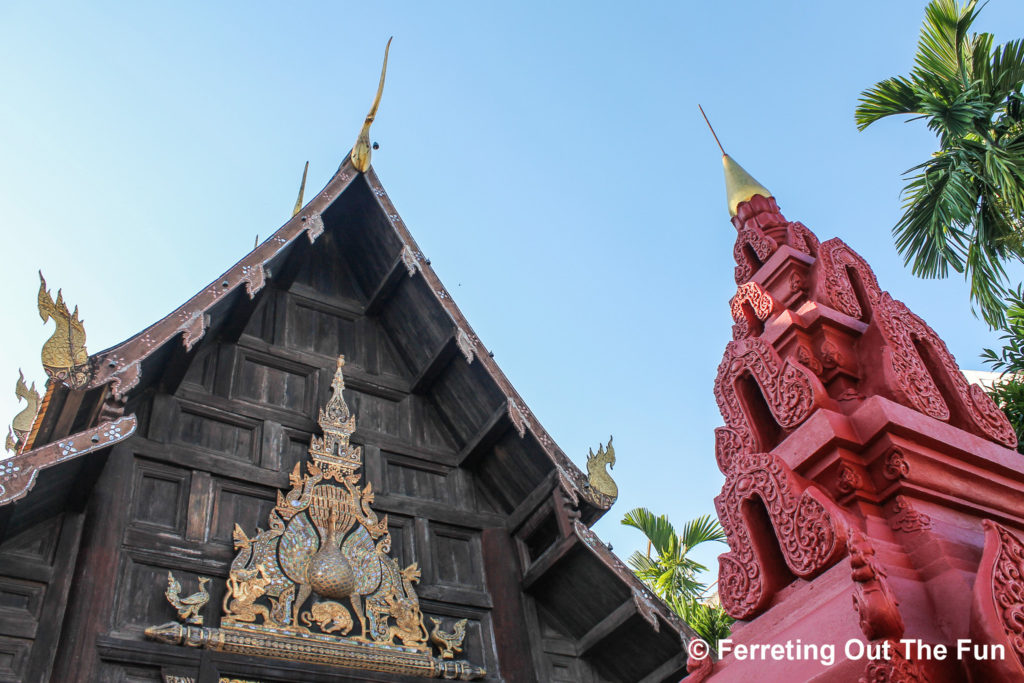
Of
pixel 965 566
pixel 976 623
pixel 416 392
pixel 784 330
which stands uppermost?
pixel 416 392

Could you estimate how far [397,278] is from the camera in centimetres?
772

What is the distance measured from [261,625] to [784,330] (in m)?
3.84

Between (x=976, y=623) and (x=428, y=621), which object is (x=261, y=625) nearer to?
(x=428, y=621)

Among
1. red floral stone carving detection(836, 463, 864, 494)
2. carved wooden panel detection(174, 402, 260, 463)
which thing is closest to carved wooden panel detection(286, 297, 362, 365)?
carved wooden panel detection(174, 402, 260, 463)

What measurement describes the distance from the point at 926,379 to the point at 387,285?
17.0 feet

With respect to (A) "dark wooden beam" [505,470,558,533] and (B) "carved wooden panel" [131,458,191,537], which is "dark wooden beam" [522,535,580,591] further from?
(B) "carved wooden panel" [131,458,191,537]

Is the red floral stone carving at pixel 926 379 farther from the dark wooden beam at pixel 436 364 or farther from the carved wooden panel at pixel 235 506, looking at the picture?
the carved wooden panel at pixel 235 506

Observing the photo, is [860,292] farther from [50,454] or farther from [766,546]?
[50,454]

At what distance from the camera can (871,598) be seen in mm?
2350

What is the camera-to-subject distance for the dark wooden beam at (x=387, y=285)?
7.60 meters

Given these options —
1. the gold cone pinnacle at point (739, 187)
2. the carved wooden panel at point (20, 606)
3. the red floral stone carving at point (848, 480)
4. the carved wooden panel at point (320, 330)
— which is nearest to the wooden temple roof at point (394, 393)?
the carved wooden panel at point (320, 330)

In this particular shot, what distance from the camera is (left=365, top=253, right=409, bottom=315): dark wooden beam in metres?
7.60

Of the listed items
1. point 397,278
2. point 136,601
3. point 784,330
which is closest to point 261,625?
point 136,601

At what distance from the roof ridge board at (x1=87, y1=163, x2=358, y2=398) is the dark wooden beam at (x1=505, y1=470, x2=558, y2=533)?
2709mm
